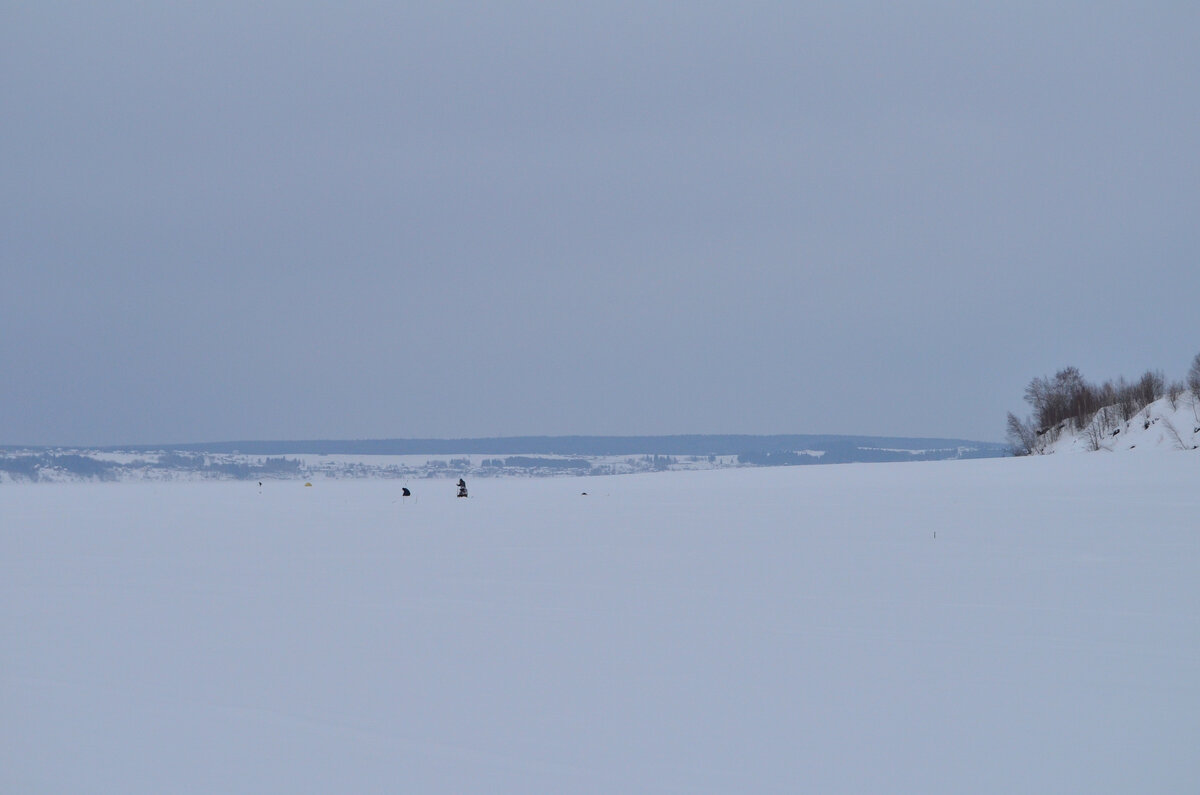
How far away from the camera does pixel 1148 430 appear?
2222 inches

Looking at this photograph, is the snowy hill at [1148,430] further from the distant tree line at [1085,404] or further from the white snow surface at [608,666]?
the white snow surface at [608,666]

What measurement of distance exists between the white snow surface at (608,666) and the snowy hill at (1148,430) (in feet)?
139

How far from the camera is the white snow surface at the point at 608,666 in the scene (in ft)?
16.4

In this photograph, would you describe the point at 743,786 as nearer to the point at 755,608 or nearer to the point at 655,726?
the point at 655,726

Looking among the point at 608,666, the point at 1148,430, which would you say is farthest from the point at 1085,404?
the point at 608,666

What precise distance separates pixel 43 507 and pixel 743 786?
24.2 metres

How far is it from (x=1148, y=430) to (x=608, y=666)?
56.8 m

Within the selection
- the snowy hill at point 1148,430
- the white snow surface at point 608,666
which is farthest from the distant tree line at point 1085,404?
the white snow surface at point 608,666

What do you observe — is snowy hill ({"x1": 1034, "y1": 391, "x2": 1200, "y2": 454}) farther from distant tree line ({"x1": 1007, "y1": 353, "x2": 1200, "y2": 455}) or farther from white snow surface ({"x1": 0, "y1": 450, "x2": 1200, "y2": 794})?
white snow surface ({"x1": 0, "y1": 450, "x2": 1200, "y2": 794})

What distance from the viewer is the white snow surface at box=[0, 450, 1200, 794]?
501cm

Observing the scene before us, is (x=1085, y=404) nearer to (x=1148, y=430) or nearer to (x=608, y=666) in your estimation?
(x=1148, y=430)

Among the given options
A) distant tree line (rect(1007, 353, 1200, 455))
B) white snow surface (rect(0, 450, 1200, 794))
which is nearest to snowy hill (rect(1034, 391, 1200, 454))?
distant tree line (rect(1007, 353, 1200, 455))

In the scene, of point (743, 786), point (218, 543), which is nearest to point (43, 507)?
point (218, 543)

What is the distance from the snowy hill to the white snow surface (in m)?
42.3
